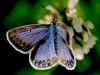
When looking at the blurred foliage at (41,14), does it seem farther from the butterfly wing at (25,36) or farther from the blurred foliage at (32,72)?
the butterfly wing at (25,36)

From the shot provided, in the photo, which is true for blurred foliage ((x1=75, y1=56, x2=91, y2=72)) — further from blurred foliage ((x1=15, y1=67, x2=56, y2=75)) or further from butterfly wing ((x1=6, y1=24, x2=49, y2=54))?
butterfly wing ((x1=6, y1=24, x2=49, y2=54))

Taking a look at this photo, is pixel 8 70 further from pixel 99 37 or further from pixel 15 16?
pixel 99 37

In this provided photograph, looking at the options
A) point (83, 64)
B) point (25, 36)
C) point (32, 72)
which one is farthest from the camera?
point (83, 64)

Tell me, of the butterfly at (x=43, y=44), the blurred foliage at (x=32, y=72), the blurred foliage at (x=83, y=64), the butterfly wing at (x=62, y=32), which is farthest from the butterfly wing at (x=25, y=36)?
the blurred foliage at (x=83, y=64)

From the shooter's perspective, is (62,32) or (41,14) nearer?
(62,32)

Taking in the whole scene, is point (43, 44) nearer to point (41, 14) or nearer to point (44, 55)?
point (44, 55)

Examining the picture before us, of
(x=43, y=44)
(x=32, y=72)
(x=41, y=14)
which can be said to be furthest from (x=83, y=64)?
(x=43, y=44)

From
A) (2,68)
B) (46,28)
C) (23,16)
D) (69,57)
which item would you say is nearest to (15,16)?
(23,16)
